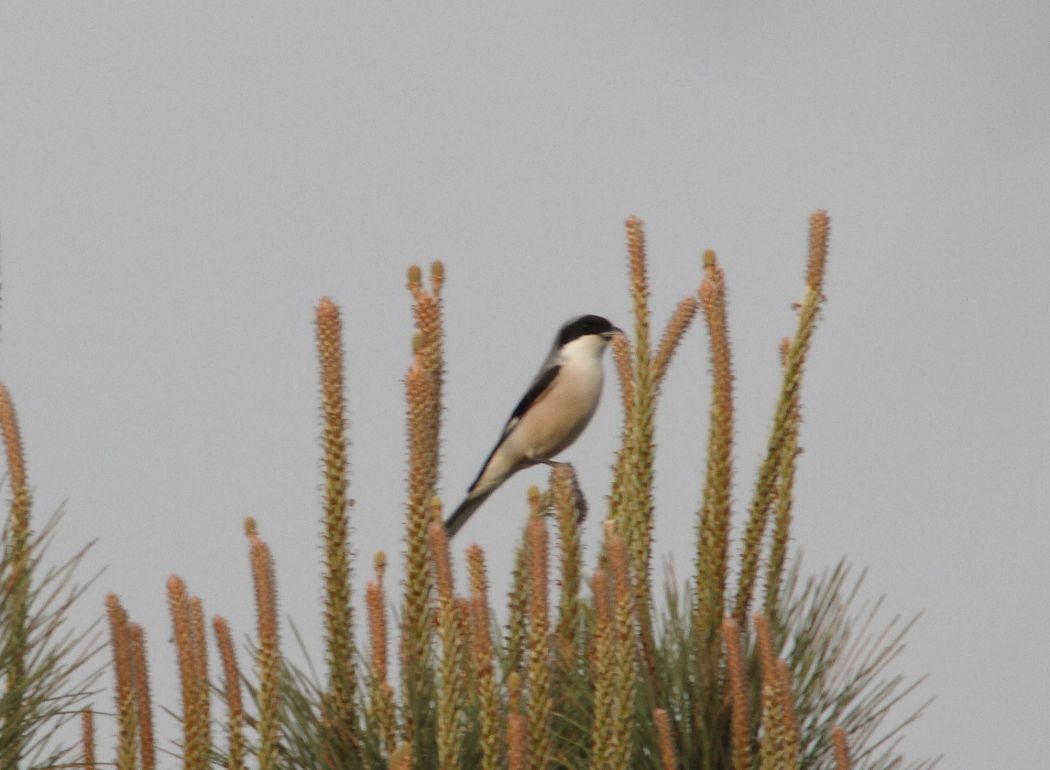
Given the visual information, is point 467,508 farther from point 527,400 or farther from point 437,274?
point 437,274

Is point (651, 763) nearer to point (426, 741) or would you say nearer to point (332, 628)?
point (426, 741)

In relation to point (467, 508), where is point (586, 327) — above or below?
above

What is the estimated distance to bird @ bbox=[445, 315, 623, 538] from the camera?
9219 mm

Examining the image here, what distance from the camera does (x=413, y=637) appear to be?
12.9 ft

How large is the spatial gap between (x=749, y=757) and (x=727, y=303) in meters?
1.20

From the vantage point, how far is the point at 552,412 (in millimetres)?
9211

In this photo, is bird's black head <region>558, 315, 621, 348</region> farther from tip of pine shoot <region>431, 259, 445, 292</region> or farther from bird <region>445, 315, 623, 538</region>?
tip of pine shoot <region>431, 259, 445, 292</region>

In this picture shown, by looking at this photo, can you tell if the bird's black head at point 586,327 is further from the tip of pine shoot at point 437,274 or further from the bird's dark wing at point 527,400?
the tip of pine shoot at point 437,274

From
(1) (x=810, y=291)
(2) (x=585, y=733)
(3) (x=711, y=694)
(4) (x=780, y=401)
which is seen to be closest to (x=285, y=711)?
(2) (x=585, y=733)

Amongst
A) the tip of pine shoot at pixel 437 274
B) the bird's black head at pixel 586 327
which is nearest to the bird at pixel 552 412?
the bird's black head at pixel 586 327

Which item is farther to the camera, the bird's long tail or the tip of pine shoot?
the bird's long tail

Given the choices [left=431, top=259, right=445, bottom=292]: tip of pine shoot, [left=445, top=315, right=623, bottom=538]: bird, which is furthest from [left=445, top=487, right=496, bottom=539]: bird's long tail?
[left=431, top=259, right=445, bottom=292]: tip of pine shoot

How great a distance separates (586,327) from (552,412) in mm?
817

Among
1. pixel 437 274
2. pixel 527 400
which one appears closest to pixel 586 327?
pixel 527 400
